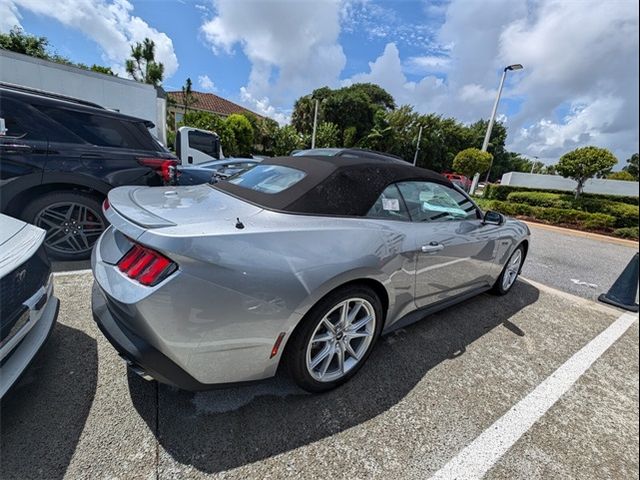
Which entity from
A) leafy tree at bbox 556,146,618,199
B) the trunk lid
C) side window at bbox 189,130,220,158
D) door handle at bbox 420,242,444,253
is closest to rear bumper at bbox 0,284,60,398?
the trunk lid

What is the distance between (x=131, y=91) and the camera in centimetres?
1111

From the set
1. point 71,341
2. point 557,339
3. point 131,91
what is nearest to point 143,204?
point 71,341

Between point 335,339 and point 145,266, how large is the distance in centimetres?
117

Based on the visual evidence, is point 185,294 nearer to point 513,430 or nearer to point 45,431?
point 45,431

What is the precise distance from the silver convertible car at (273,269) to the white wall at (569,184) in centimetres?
1518

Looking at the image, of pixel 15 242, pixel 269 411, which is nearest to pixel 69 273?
pixel 15 242

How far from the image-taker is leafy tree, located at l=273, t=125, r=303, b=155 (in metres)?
29.1

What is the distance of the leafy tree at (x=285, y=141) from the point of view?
2912 cm

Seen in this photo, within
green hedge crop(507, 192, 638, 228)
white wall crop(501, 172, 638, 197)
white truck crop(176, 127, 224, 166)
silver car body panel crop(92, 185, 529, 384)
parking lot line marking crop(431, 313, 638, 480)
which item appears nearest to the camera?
silver car body panel crop(92, 185, 529, 384)

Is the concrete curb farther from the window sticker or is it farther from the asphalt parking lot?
the window sticker

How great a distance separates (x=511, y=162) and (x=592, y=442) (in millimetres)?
65496

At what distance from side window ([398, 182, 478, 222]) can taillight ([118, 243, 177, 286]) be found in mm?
1726

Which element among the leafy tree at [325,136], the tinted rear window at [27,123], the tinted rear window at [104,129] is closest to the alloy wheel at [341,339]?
the tinted rear window at [104,129]

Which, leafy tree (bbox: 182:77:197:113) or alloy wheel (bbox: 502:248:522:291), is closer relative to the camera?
alloy wheel (bbox: 502:248:522:291)
